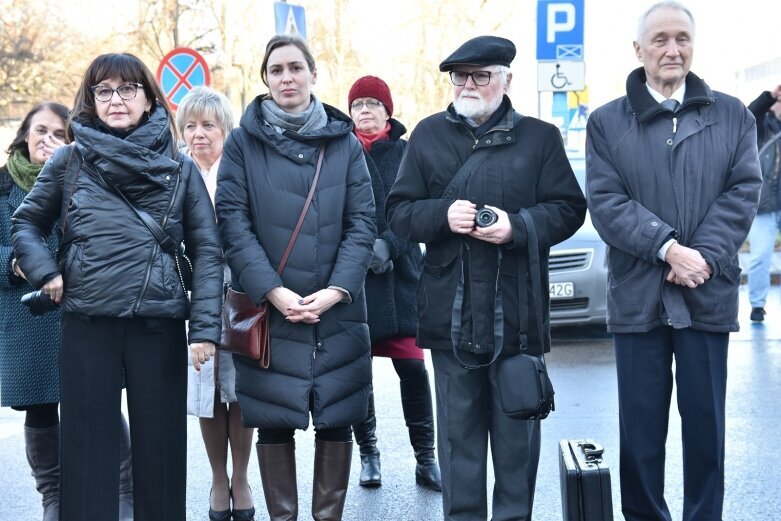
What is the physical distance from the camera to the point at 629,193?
445 centimetres

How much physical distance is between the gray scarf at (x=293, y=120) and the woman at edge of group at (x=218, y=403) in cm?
49

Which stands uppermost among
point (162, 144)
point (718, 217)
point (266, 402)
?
point (162, 144)

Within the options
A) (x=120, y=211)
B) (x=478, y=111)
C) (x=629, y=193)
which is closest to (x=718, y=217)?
(x=629, y=193)

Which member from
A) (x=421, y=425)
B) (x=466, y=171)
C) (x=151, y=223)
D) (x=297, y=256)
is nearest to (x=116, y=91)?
(x=151, y=223)

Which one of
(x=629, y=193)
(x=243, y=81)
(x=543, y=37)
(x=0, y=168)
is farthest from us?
(x=243, y=81)

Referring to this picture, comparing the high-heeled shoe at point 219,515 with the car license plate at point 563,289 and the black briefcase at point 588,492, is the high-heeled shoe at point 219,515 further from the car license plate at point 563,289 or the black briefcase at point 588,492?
the car license plate at point 563,289

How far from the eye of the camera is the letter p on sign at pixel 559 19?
13281mm

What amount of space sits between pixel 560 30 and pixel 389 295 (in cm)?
872

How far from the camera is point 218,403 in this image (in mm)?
5191

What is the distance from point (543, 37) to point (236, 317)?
9712 millimetres

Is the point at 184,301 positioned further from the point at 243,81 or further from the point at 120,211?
the point at 243,81

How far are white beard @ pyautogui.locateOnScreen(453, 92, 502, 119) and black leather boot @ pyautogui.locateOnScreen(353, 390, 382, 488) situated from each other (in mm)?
2033

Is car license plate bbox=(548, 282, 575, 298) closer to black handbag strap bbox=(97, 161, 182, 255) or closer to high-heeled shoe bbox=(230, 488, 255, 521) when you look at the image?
high-heeled shoe bbox=(230, 488, 255, 521)

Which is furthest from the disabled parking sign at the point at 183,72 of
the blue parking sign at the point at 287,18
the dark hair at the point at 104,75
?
A: the dark hair at the point at 104,75
